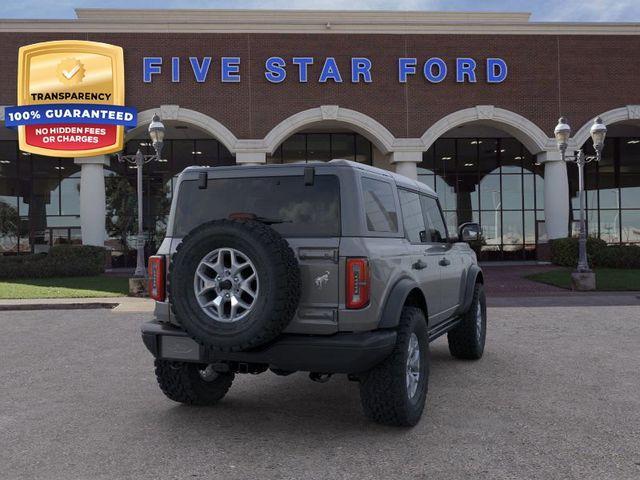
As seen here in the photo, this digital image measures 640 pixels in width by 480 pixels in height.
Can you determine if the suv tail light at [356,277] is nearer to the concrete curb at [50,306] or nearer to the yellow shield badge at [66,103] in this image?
the concrete curb at [50,306]

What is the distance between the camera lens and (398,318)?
4488mm

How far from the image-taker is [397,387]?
4469mm

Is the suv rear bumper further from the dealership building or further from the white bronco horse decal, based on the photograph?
the dealership building

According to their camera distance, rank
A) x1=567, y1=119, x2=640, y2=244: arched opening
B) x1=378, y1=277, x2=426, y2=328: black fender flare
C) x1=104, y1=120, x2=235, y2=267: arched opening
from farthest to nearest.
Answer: x1=567, y1=119, x2=640, y2=244: arched opening → x1=104, y1=120, x2=235, y2=267: arched opening → x1=378, y1=277, x2=426, y2=328: black fender flare

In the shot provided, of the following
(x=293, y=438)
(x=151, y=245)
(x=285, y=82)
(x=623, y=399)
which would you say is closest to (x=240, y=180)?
(x=293, y=438)

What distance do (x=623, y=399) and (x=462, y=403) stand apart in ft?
5.13

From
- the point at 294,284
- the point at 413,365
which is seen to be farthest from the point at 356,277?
the point at 413,365

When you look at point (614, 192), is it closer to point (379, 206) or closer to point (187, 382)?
point (379, 206)

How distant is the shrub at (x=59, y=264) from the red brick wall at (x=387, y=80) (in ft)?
21.8

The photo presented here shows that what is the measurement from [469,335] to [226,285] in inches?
158

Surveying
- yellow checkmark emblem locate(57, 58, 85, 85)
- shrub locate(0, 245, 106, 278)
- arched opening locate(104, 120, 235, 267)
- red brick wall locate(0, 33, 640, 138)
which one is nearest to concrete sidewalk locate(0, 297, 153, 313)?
shrub locate(0, 245, 106, 278)

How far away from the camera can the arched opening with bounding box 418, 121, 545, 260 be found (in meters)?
31.1

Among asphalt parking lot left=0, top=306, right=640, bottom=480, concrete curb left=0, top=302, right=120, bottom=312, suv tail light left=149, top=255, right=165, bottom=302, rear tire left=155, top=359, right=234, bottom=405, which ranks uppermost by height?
suv tail light left=149, top=255, right=165, bottom=302

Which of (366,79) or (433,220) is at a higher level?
(366,79)
